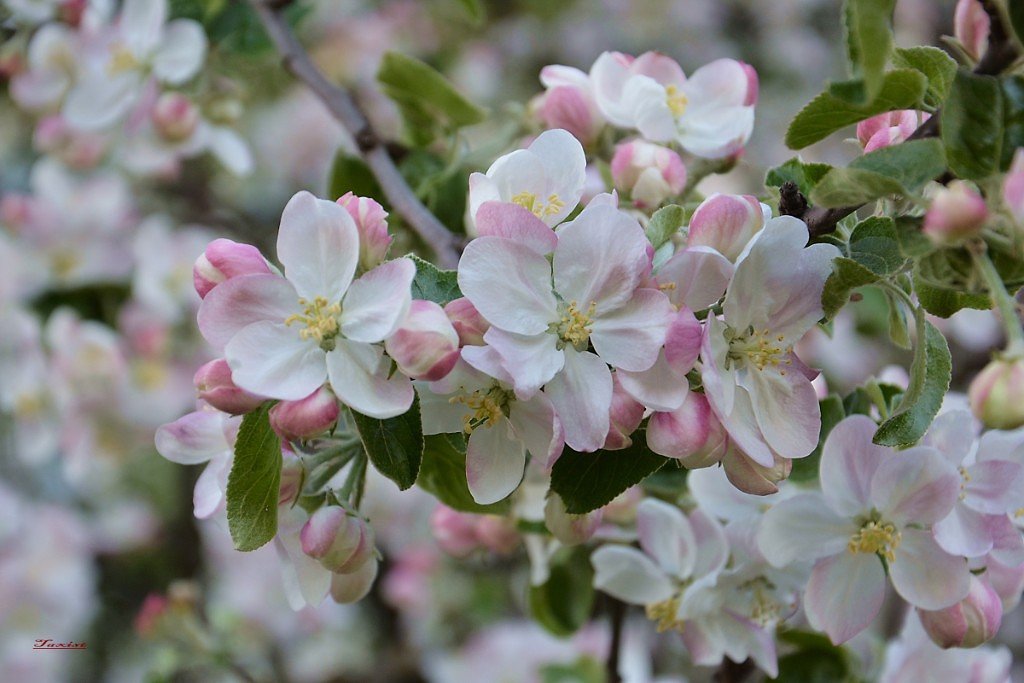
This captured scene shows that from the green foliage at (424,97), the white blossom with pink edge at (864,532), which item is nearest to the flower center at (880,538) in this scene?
the white blossom with pink edge at (864,532)

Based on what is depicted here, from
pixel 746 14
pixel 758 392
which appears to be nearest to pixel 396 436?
pixel 758 392

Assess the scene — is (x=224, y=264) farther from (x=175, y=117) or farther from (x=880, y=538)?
(x=175, y=117)

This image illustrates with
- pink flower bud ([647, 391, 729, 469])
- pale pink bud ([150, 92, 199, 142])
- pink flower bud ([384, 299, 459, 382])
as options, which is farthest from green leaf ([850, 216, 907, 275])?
pale pink bud ([150, 92, 199, 142])

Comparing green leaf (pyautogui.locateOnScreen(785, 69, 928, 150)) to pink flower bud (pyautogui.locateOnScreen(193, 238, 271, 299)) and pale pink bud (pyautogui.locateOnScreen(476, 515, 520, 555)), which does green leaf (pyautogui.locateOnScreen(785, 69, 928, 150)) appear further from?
pale pink bud (pyautogui.locateOnScreen(476, 515, 520, 555))

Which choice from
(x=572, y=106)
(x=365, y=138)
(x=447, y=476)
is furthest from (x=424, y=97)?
(x=447, y=476)

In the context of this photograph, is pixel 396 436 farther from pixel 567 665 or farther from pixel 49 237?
pixel 49 237

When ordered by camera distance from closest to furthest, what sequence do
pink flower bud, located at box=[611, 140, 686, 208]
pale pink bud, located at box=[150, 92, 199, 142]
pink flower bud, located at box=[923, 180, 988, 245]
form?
pink flower bud, located at box=[923, 180, 988, 245], pink flower bud, located at box=[611, 140, 686, 208], pale pink bud, located at box=[150, 92, 199, 142]

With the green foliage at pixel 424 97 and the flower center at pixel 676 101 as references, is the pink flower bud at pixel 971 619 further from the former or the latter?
the green foliage at pixel 424 97
